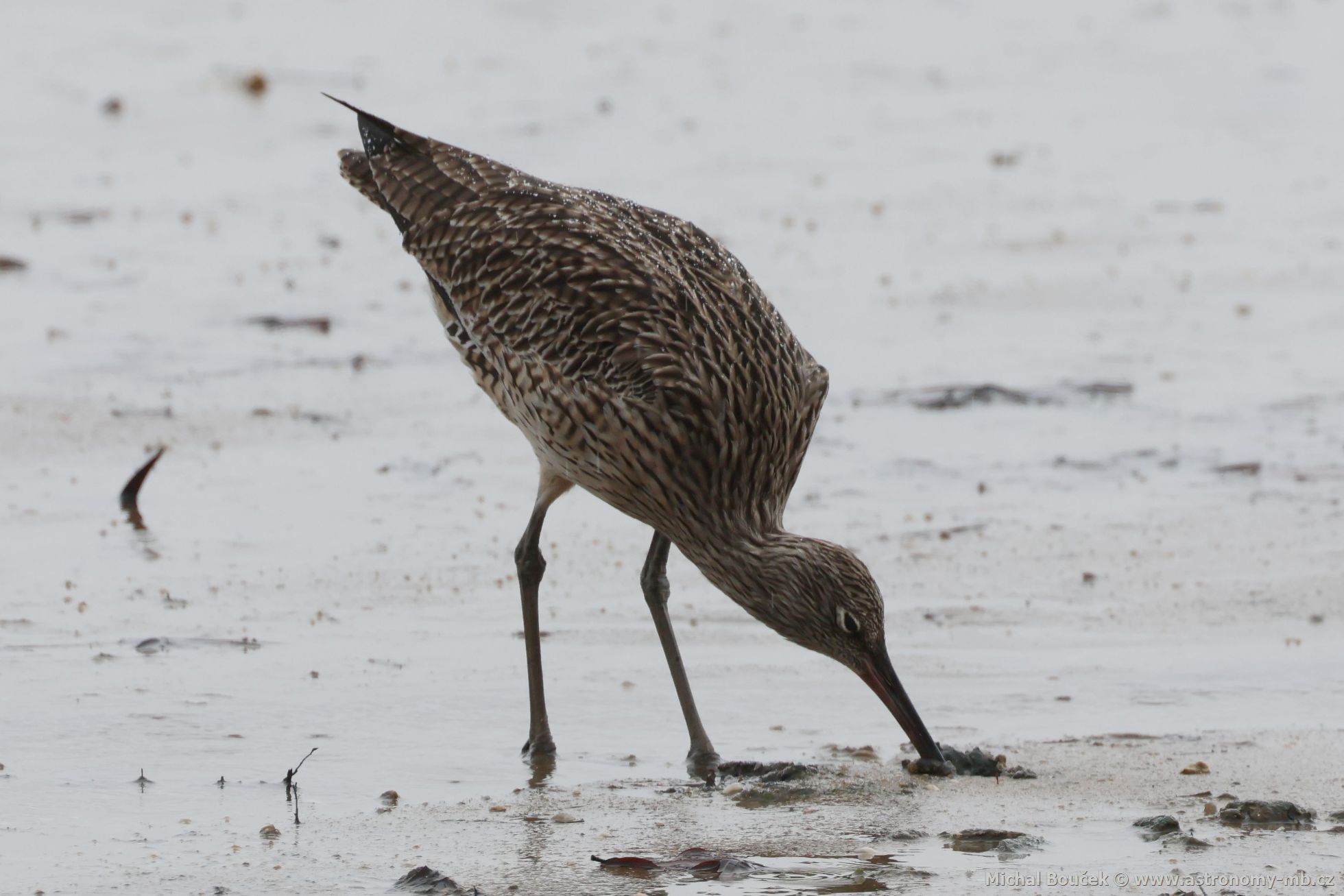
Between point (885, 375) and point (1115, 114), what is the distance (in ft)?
22.0

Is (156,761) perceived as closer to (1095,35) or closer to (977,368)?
(977,368)

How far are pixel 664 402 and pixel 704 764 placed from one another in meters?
1.01

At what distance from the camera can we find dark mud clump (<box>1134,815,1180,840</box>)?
4754mm

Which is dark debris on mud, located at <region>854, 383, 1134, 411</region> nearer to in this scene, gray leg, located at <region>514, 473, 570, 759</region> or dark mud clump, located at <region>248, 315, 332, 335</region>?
dark mud clump, located at <region>248, 315, 332, 335</region>

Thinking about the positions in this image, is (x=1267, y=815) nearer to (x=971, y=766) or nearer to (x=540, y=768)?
(x=971, y=766)

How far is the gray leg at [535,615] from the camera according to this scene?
5.71 m

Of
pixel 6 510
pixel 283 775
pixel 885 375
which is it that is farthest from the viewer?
pixel 885 375

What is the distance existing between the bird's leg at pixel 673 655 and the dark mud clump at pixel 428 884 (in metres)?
1.15

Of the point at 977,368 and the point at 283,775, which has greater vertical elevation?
the point at 977,368

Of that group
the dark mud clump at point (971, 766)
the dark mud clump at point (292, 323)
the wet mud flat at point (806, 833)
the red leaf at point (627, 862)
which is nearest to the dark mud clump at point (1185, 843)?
the wet mud flat at point (806, 833)

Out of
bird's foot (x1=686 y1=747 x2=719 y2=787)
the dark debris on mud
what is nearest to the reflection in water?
bird's foot (x1=686 y1=747 x2=719 y2=787)

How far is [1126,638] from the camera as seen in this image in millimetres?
6605

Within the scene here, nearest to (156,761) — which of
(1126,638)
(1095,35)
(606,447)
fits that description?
(606,447)

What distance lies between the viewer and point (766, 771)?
5438 mm
